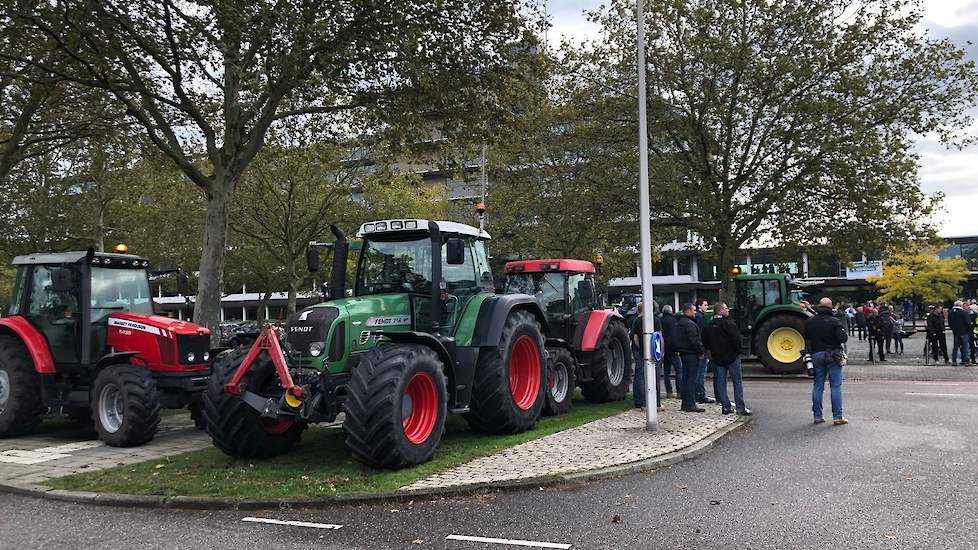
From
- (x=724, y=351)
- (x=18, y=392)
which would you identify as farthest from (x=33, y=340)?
(x=724, y=351)

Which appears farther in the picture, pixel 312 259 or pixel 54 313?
pixel 54 313

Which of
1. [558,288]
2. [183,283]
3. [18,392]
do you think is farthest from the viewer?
[558,288]

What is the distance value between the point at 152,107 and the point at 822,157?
1701 cm

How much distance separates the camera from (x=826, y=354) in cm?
1065

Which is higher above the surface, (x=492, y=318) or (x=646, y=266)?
(x=646, y=266)

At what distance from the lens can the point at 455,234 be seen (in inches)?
360

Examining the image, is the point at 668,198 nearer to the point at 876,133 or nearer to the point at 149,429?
the point at 876,133

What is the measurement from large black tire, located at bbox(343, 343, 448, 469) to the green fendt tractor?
0.01 metres

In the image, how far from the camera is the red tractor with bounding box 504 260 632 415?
12.4 m

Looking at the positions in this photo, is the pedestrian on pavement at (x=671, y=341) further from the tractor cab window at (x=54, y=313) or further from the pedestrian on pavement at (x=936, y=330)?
the pedestrian on pavement at (x=936, y=330)

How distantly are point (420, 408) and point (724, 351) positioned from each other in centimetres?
583

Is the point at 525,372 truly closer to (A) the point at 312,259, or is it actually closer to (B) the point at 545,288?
(B) the point at 545,288

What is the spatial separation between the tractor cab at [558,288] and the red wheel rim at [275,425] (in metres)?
5.40

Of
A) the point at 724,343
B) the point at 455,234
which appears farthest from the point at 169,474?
the point at 724,343
